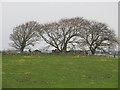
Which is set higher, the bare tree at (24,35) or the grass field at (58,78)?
the bare tree at (24,35)

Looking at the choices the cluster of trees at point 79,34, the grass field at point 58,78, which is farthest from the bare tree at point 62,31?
the grass field at point 58,78

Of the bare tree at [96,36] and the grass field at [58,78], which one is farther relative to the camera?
the bare tree at [96,36]

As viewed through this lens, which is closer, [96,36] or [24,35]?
[96,36]

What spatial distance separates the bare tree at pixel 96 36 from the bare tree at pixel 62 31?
71.0 inches

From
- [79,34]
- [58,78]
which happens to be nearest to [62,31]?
[79,34]

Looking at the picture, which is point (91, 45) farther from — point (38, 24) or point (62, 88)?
point (62, 88)

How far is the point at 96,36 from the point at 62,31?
790 cm

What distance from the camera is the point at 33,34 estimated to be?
70.8 metres

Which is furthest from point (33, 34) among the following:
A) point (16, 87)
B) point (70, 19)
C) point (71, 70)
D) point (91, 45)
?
point (16, 87)

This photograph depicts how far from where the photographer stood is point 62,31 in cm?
6750

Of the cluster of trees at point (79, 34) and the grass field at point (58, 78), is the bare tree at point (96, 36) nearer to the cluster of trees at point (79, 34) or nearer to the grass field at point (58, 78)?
the cluster of trees at point (79, 34)

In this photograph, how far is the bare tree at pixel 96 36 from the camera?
66125 millimetres

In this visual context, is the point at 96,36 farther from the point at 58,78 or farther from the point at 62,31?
the point at 58,78

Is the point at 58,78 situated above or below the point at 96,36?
below
